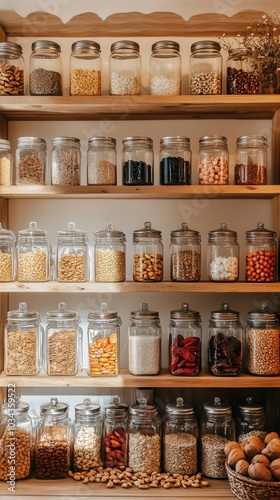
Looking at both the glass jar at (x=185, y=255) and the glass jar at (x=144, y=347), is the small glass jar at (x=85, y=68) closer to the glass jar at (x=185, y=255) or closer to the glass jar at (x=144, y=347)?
the glass jar at (x=185, y=255)

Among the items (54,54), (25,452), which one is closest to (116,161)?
(54,54)

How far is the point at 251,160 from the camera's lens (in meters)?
2.32

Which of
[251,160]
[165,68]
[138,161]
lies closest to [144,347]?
[138,161]

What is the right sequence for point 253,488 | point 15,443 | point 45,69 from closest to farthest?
point 253,488
point 15,443
point 45,69

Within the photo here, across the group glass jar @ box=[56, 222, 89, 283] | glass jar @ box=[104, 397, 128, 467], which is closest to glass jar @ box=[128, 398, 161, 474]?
glass jar @ box=[104, 397, 128, 467]

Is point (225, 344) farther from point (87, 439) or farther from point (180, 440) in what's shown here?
point (87, 439)

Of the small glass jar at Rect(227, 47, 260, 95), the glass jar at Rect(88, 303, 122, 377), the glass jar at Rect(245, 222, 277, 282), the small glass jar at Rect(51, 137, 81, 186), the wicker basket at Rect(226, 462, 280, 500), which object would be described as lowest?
the wicker basket at Rect(226, 462, 280, 500)

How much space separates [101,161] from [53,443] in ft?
3.52

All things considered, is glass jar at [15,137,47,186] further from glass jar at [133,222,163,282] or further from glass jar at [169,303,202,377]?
glass jar at [169,303,202,377]

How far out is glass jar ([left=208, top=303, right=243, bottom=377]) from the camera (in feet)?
7.50

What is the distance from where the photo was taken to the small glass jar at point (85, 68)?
2322 millimetres

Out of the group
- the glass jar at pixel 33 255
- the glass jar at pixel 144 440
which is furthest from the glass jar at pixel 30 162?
the glass jar at pixel 144 440

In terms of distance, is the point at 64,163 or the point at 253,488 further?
the point at 64,163

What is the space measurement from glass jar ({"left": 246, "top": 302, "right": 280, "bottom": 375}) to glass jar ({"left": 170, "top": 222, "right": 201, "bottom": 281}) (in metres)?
0.28
